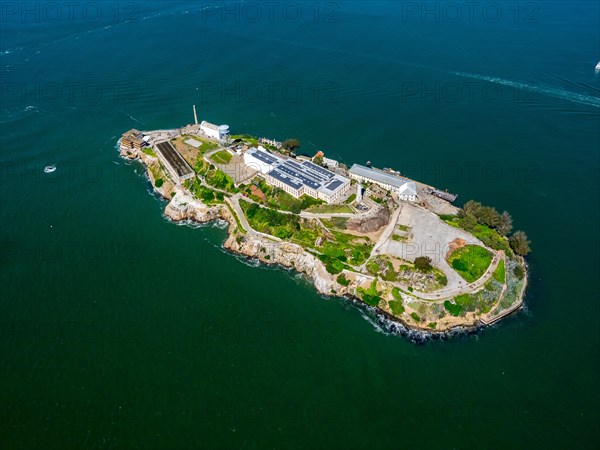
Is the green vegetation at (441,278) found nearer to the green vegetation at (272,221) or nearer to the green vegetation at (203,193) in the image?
the green vegetation at (272,221)

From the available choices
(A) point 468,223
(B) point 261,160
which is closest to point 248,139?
(B) point 261,160

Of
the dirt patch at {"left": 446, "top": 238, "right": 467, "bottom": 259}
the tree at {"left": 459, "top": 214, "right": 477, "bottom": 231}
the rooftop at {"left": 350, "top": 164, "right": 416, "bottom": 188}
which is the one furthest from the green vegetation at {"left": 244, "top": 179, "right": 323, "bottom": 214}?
the tree at {"left": 459, "top": 214, "right": 477, "bottom": 231}

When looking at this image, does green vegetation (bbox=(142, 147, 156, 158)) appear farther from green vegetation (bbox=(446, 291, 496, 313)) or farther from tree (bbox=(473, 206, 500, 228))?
green vegetation (bbox=(446, 291, 496, 313))

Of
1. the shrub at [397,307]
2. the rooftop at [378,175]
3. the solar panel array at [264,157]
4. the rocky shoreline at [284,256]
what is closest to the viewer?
the rocky shoreline at [284,256]

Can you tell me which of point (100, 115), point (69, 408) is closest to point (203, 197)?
point (69, 408)

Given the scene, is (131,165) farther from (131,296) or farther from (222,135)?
(131,296)

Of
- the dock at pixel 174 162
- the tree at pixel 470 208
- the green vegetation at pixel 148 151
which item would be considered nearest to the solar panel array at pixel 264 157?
the dock at pixel 174 162
